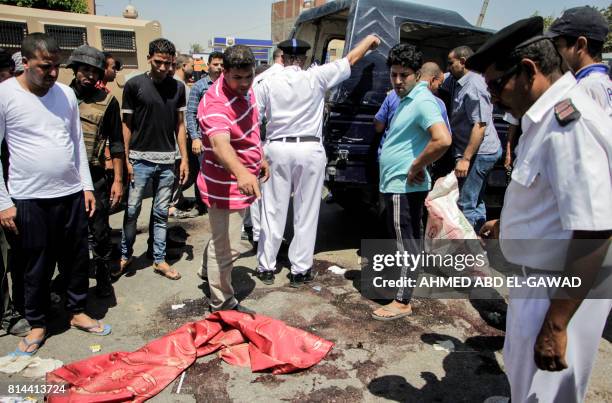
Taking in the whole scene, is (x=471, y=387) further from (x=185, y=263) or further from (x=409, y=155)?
(x=185, y=263)

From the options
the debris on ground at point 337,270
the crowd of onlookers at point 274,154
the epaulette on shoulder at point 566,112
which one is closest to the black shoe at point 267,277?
the crowd of onlookers at point 274,154

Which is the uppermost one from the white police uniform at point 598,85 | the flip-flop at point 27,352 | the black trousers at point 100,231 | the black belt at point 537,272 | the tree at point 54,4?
the tree at point 54,4

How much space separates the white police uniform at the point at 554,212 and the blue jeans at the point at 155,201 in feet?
10.2

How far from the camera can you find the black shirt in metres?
3.79

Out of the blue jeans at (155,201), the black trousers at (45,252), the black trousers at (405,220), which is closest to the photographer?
the black trousers at (45,252)

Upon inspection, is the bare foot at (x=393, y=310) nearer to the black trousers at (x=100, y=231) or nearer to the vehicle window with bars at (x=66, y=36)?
the black trousers at (x=100, y=231)

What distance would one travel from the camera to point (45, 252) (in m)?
2.87

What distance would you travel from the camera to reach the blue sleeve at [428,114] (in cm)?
303

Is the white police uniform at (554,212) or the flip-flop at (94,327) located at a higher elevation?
the white police uniform at (554,212)

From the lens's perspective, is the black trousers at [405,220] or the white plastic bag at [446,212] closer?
the black trousers at [405,220]

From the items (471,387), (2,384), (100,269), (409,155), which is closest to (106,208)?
(100,269)

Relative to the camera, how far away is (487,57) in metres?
1.52

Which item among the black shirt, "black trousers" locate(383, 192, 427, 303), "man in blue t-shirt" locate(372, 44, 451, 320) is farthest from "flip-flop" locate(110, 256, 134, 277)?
"black trousers" locate(383, 192, 427, 303)

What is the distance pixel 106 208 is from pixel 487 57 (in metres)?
3.17
